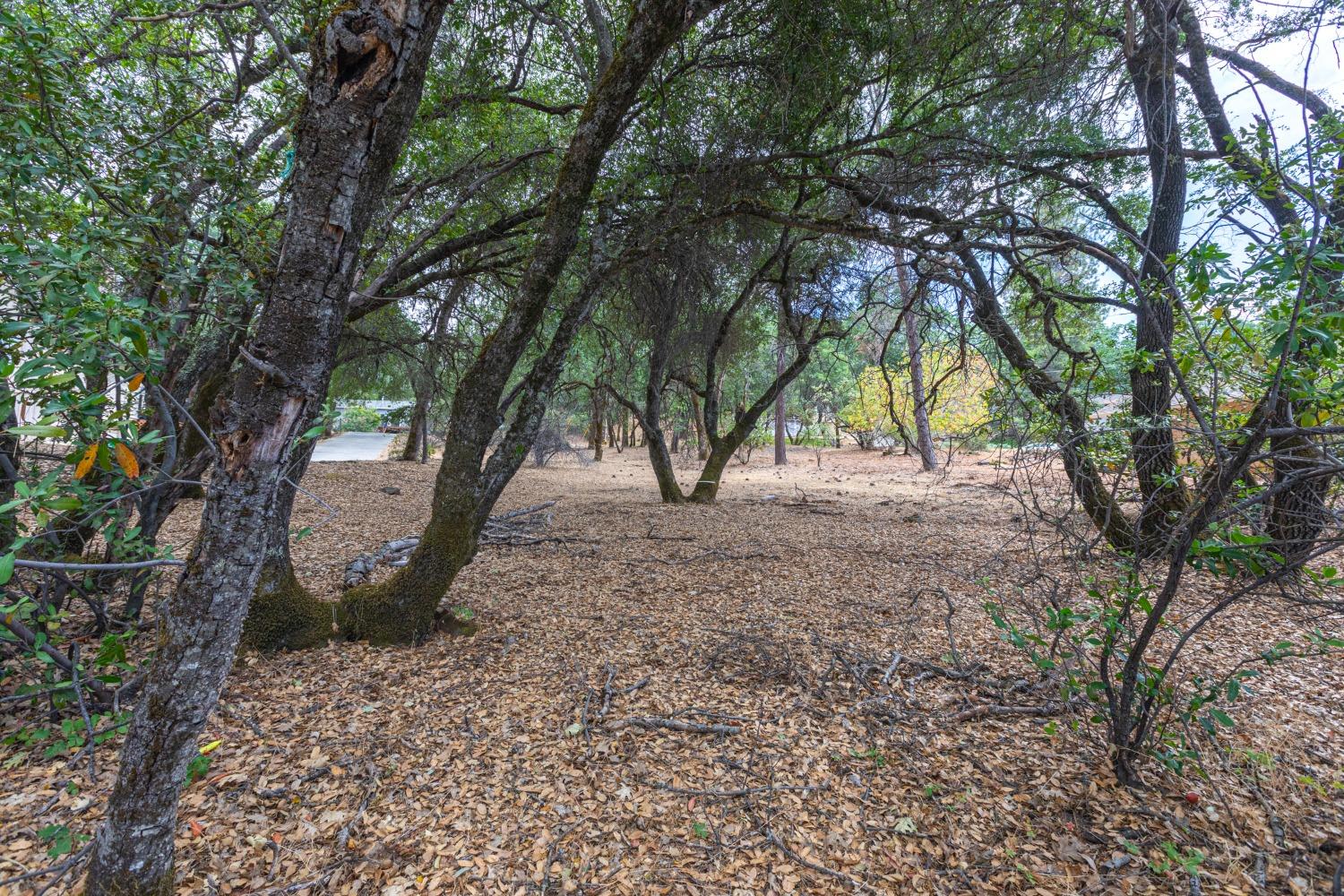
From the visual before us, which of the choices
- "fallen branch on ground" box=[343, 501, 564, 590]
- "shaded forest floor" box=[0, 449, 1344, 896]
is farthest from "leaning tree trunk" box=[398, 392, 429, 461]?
"shaded forest floor" box=[0, 449, 1344, 896]

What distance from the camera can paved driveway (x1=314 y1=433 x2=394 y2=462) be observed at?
15.0 meters

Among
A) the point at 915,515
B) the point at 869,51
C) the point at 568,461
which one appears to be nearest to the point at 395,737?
the point at 869,51

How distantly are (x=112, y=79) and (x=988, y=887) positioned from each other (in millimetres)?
5679

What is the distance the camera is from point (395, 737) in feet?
8.07

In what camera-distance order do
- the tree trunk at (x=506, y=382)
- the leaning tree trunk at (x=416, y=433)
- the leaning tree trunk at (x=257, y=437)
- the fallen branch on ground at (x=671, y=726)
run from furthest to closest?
the leaning tree trunk at (x=416, y=433)
the tree trunk at (x=506, y=382)
the fallen branch on ground at (x=671, y=726)
the leaning tree trunk at (x=257, y=437)

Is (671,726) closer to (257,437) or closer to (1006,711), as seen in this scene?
(1006,711)

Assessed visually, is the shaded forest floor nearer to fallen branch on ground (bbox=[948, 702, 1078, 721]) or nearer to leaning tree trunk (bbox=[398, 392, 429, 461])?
fallen branch on ground (bbox=[948, 702, 1078, 721])

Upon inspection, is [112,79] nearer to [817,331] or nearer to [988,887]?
[988,887]

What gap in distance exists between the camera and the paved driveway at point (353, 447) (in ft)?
49.1

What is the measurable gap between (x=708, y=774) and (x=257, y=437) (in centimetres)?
209

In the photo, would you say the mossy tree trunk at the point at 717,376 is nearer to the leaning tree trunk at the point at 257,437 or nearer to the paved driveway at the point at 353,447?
the leaning tree trunk at the point at 257,437

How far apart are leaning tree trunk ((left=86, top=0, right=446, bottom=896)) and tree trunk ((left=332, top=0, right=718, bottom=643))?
1541 millimetres

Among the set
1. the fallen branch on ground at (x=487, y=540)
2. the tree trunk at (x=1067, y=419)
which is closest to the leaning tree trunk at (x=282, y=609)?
the fallen branch on ground at (x=487, y=540)

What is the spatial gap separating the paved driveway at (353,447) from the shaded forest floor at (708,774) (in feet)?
39.1
